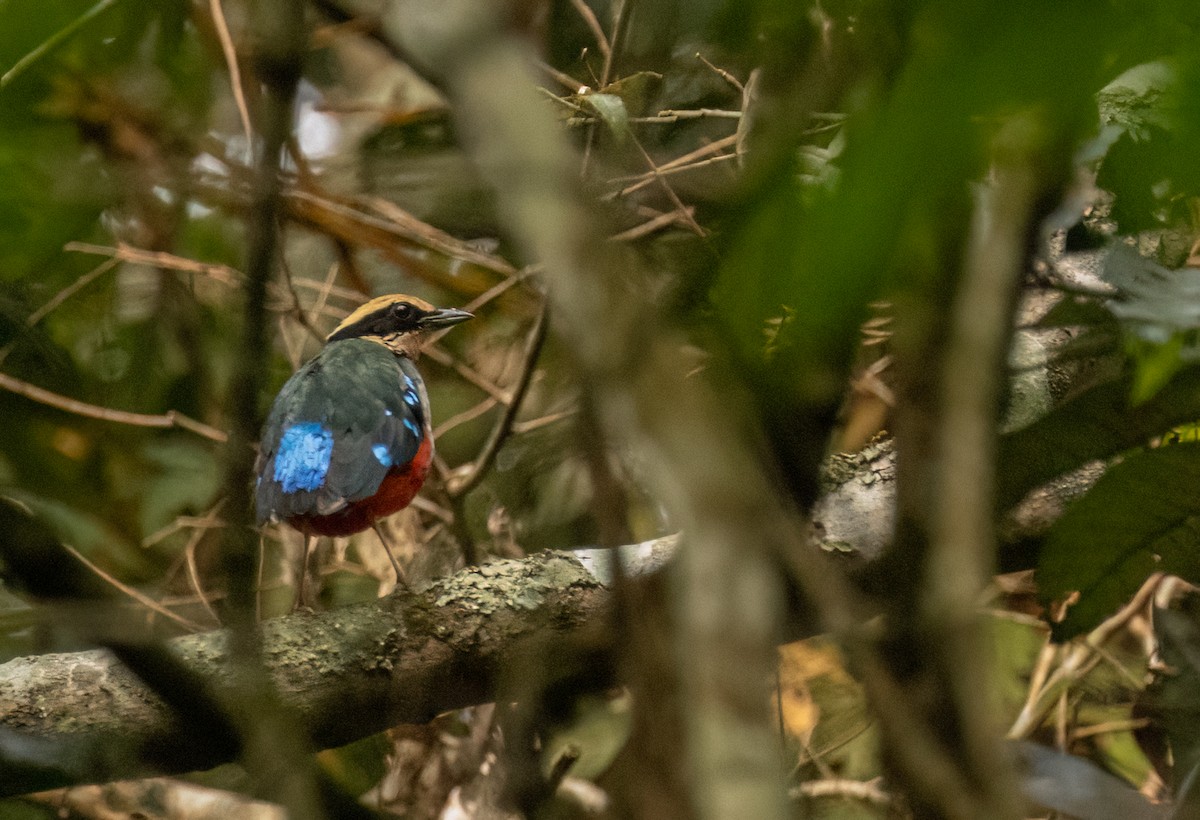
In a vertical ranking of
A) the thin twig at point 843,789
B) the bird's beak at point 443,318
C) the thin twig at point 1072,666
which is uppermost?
the bird's beak at point 443,318

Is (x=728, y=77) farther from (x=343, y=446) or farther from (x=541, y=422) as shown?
(x=343, y=446)

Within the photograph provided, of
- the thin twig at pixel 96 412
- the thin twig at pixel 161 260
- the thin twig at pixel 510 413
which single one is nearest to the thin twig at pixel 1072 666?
the thin twig at pixel 510 413

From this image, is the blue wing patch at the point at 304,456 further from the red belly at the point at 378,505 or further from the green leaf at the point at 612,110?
the green leaf at the point at 612,110

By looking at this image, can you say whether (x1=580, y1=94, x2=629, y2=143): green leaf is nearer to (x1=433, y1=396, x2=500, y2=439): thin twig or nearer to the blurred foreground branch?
the blurred foreground branch

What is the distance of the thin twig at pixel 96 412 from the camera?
186 inches

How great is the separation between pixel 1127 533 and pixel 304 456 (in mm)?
2371

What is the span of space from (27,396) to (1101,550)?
4.16 metres

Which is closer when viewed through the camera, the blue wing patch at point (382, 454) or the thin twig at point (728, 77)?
the thin twig at point (728, 77)

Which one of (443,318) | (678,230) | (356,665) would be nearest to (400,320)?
(443,318)

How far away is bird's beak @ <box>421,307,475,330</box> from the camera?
15.4ft

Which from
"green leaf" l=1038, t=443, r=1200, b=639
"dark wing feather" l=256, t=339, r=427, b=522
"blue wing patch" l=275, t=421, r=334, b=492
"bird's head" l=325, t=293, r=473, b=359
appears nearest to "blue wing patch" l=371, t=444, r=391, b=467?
"dark wing feather" l=256, t=339, r=427, b=522

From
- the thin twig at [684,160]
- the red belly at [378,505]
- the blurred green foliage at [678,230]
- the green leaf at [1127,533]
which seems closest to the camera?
the blurred green foliage at [678,230]

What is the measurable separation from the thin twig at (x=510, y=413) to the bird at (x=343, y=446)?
7.7 inches

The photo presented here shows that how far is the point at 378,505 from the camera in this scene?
3902 mm
